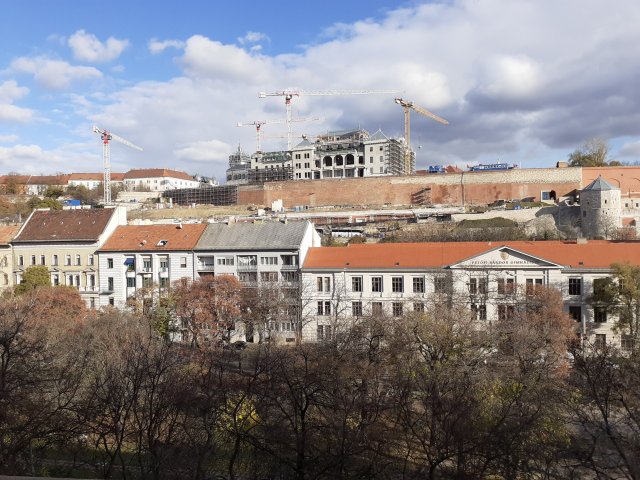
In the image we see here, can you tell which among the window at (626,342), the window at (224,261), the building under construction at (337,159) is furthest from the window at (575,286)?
the building under construction at (337,159)

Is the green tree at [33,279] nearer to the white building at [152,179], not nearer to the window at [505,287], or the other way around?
the window at [505,287]

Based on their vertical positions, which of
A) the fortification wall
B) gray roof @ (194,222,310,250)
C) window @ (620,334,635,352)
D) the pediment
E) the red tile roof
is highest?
the fortification wall

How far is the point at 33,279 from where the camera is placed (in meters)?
36.8

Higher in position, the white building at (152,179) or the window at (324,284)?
the white building at (152,179)

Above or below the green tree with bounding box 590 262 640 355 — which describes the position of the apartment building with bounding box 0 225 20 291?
above

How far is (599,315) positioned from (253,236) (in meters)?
20.7

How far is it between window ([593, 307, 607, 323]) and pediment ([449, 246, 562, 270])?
11.6 ft

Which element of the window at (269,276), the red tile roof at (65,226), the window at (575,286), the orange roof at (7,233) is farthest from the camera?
the orange roof at (7,233)

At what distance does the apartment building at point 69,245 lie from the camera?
38312mm

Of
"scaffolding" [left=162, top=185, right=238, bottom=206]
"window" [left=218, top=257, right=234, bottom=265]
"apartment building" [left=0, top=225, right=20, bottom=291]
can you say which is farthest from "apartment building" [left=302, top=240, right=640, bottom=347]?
"scaffolding" [left=162, top=185, right=238, bottom=206]

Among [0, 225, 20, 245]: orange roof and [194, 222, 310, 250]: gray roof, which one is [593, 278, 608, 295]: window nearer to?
[194, 222, 310, 250]: gray roof

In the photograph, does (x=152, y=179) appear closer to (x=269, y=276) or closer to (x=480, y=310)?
(x=269, y=276)

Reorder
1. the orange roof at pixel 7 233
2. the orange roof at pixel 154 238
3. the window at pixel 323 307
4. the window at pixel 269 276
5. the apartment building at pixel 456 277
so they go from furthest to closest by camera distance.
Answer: the orange roof at pixel 7 233 → the orange roof at pixel 154 238 → the window at pixel 269 276 → the window at pixel 323 307 → the apartment building at pixel 456 277

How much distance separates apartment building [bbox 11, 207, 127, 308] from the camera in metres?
38.3
